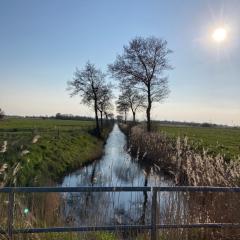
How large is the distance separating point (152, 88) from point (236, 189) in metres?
33.7

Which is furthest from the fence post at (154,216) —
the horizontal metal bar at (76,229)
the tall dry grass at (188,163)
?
the tall dry grass at (188,163)

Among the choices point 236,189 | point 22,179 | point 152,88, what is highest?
point 152,88

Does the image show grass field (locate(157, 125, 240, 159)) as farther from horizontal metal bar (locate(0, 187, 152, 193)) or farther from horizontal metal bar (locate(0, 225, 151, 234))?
horizontal metal bar (locate(0, 187, 152, 193))

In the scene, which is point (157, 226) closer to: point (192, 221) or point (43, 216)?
point (192, 221)

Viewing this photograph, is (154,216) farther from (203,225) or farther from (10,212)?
(10,212)

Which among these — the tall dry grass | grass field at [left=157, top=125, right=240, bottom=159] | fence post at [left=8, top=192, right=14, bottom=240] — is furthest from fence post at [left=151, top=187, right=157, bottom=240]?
grass field at [left=157, top=125, right=240, bottom=159]

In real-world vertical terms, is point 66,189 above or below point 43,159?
above

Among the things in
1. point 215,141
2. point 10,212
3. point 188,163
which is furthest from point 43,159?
point 215,141

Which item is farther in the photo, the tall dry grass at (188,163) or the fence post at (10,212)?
the tall dry grass at (188,163)

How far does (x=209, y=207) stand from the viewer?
8.59 m

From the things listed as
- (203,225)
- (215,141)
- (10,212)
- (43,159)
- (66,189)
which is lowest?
(43,159)

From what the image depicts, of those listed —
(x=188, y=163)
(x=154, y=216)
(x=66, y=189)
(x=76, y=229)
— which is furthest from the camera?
(x=188, y=163)

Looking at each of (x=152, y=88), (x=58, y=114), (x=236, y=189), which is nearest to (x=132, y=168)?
(x=236, y=189)

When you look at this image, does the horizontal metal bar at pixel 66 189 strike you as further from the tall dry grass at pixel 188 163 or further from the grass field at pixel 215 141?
the grass field at pixel 215 141
